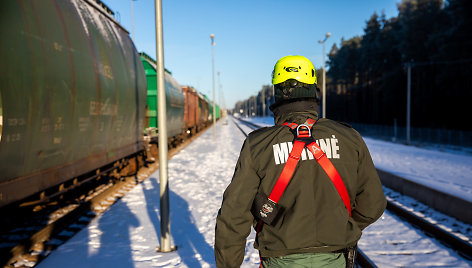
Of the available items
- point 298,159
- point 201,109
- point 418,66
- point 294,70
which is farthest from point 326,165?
point 418,66

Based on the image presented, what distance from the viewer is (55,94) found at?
4578 mm

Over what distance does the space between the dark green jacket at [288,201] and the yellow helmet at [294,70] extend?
33 cm

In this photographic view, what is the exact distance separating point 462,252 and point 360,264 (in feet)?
5.62

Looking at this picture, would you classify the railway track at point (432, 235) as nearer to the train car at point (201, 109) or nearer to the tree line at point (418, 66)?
the tree line at point (418, 66)

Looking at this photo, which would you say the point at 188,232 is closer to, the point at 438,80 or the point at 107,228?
the point at 107,228

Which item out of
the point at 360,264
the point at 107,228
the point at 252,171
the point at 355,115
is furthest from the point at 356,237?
the point at 355,115

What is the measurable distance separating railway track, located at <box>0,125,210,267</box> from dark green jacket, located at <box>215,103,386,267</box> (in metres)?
3.99

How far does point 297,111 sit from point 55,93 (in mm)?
3987

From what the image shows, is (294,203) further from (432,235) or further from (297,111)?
(432,235)

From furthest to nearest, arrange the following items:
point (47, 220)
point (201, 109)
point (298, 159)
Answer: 1. point (201, 109)
2. point (47, 220)
3. point (298, 159)

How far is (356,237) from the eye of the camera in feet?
6.14

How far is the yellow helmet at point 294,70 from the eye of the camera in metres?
1.95

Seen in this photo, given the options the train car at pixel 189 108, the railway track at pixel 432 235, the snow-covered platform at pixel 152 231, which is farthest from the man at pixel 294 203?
the train car at pixel 189 108

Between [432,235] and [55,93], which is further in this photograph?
[432,235]
